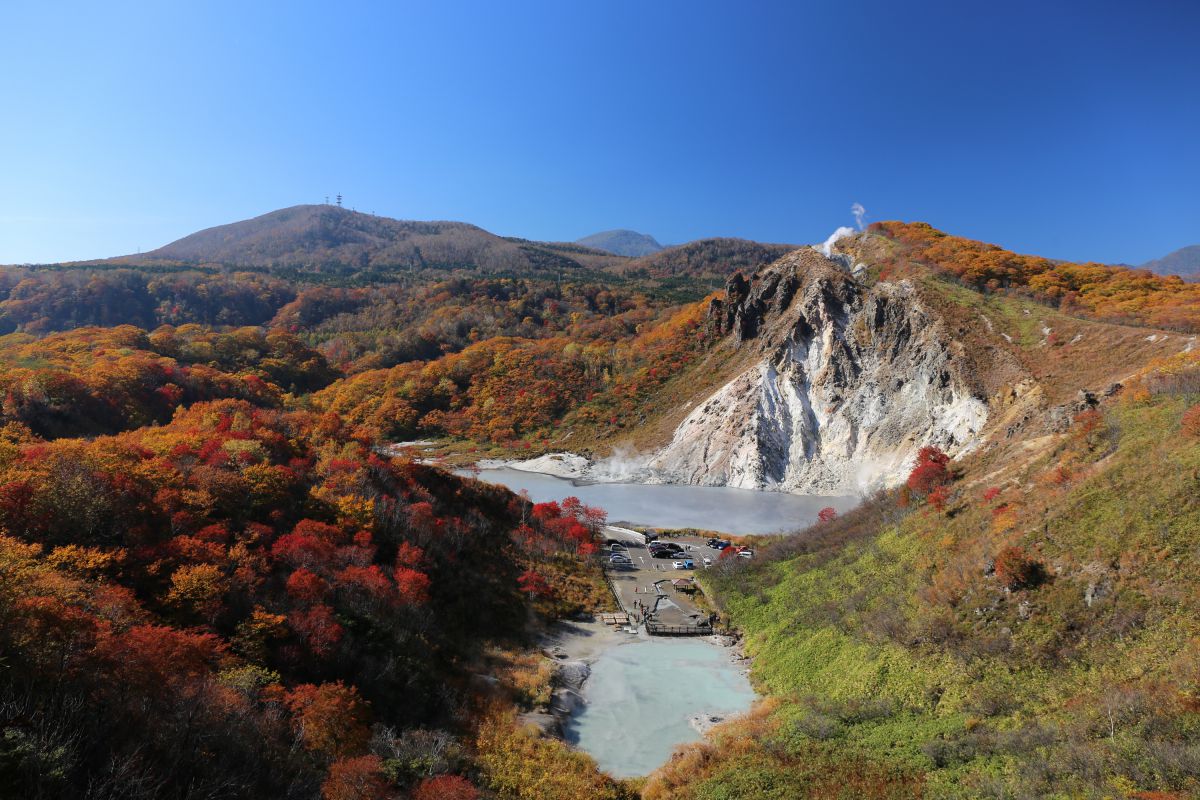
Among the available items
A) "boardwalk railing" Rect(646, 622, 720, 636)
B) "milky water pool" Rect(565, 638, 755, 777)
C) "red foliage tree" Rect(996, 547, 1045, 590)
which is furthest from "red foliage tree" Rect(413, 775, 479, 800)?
"red foliage tree" Rect(996, 547, 1045, 590)

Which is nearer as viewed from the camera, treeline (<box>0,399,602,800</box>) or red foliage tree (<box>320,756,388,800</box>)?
treeline (<box>0,399,602,800</box>)

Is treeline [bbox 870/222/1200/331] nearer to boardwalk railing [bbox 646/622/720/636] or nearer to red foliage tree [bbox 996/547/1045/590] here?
red foliage tree [bbox 996/547/1045/590]

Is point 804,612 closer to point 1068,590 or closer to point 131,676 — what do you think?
point 1068,590

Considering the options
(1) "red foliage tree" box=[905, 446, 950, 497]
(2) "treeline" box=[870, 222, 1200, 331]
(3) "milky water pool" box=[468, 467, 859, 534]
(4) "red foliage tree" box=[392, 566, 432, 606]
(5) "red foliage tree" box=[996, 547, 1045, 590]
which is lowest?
(3) "milky water pool" box=[468, 467, 859, 534]

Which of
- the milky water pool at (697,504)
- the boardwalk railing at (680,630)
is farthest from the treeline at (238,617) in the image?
the milky water pool at (697,504)

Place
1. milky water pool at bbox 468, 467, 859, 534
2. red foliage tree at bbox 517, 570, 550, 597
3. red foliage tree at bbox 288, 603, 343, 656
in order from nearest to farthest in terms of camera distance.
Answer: red foliage tree at bbox 288, 603, 343, 656 < red foliage tree at bbox 517, 570, 550, 597 < milky water pool at bbox 468, 467, 859, 534

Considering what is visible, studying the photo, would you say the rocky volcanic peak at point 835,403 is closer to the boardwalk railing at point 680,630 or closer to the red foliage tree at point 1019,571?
the boardwalk railing at point 680,630

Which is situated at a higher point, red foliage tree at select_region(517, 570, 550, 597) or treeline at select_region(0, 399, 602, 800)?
treeline at select_region(0, 399, 602, 800)
